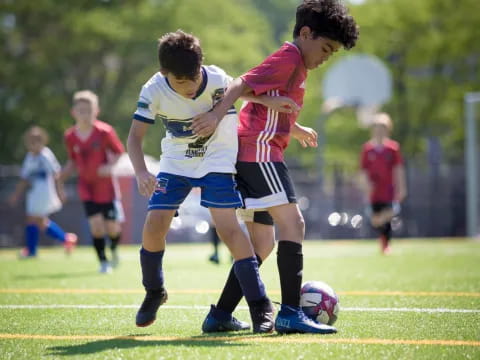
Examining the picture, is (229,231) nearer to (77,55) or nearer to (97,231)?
(97,231)

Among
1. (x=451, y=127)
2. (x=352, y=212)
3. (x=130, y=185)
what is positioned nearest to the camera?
(x=130, y=185)

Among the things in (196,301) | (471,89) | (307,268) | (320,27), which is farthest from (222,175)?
(471,89)

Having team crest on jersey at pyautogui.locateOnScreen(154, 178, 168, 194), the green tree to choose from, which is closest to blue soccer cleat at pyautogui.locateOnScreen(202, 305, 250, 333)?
team crest on jersey at pyautogui.locateOnScreen(154, 178, 168, 194)

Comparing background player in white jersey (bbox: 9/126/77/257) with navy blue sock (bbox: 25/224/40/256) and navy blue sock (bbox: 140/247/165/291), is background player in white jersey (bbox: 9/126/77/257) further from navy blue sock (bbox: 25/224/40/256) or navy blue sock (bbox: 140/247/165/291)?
navy blue sock (bbox: 140/247/165/291)

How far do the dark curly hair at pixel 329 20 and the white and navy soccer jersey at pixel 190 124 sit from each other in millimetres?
658

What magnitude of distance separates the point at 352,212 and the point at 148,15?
472 inches

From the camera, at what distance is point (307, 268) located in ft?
36.6

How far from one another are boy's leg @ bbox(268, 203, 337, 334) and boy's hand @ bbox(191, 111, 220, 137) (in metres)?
0.69

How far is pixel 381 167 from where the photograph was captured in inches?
588

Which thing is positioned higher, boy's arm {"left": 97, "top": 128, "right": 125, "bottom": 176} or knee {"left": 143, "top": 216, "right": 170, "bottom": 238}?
boy's arm {"left": 97, "top": 128, "right": 125, "bottom": 176}

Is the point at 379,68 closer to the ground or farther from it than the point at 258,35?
closer to the ground

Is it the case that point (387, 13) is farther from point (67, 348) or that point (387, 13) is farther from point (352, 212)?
point (67, 348)

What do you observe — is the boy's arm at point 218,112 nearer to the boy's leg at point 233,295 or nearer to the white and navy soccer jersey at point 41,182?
the boy's leg at point 233,295

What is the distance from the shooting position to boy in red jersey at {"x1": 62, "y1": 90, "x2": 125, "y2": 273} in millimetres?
11086
